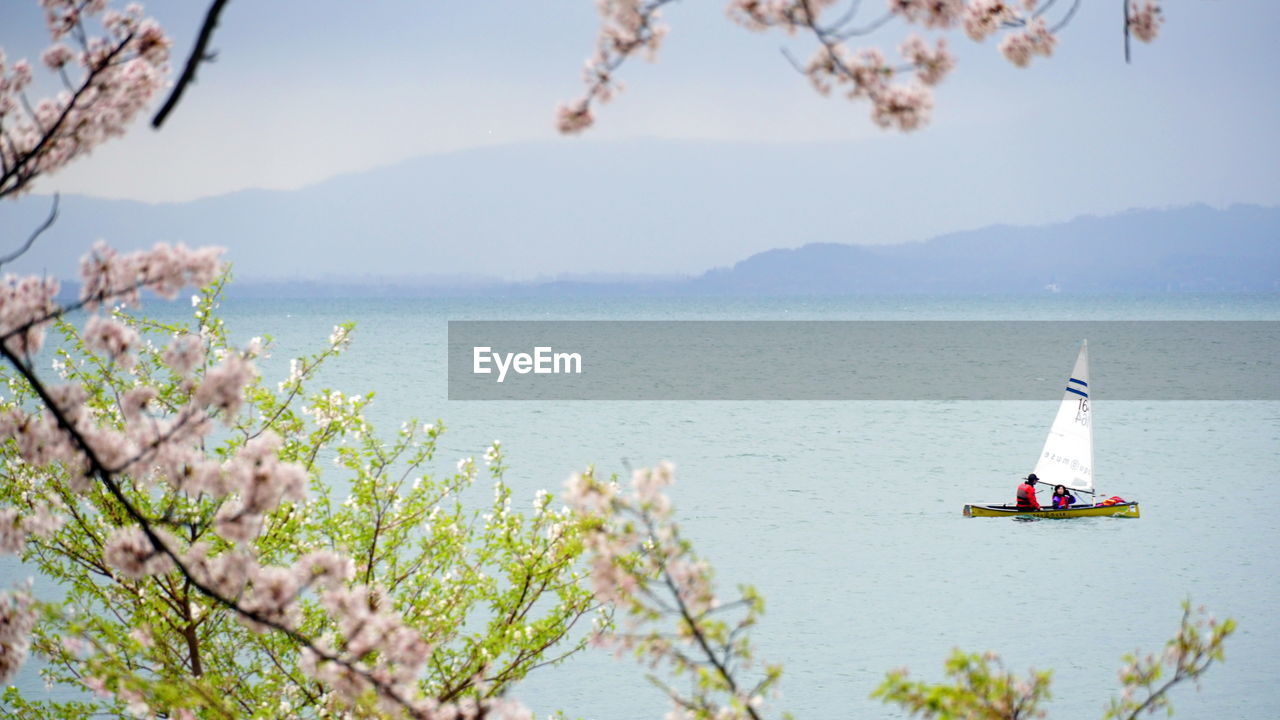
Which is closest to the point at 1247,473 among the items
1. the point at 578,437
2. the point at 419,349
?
the point at 578,437

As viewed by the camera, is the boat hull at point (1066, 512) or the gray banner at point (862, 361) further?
the gray banner at point (862, 361)

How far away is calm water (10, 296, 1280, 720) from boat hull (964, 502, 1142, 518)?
345 millimetres

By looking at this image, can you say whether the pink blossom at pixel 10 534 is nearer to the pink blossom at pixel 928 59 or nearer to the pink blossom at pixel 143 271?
the pink blossom at pixel 143 271

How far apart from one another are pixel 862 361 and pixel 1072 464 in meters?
61.2

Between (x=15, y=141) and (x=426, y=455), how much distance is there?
206 inches

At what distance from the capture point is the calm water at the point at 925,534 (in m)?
18.9

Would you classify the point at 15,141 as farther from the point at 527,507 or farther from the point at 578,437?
the point at 578,437

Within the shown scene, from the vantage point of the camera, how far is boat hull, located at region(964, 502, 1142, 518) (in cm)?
2942

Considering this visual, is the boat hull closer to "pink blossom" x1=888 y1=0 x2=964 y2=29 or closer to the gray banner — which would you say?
"pink blossom" x1=888 y1=0 x2=964 y2=29

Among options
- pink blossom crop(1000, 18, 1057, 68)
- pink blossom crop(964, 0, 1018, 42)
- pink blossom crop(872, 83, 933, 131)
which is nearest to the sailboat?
pink blossom crop(1000, 18, 1057, 68)

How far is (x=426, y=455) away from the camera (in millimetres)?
8734
